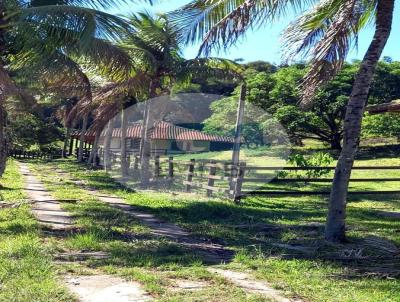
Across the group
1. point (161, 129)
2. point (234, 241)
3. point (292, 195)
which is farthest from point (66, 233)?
point (161, 129)

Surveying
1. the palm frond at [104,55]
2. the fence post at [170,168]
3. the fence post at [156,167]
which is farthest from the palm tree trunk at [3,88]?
the fence post at [156,167]

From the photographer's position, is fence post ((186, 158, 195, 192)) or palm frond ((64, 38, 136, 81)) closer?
palm frond ((64, 38, 136, 81))

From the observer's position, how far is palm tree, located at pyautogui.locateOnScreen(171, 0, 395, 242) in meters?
8.33

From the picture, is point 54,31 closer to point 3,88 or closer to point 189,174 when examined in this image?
point 3,88

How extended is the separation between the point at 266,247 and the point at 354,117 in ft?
8.13

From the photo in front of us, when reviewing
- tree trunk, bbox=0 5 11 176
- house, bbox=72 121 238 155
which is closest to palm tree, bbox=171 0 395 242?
tree trunk, bbox=0 5 11 176

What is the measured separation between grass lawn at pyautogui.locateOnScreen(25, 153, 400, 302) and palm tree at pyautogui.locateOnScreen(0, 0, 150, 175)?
3.12m

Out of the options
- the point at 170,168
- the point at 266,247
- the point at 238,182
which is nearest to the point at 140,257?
the point at 266,247

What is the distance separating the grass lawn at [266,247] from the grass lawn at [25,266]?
2.23ft

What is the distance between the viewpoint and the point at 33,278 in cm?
550

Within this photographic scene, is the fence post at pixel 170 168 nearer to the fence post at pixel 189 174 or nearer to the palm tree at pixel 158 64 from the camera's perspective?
Answer: the palm tree at pixel 158 64

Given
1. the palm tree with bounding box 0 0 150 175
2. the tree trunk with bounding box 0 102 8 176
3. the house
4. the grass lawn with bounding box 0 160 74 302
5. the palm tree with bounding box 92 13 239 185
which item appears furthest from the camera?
the house

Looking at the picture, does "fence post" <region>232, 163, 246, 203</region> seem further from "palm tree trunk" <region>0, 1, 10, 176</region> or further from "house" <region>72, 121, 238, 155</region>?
"house" <region>72, 121, 238, 155</region>

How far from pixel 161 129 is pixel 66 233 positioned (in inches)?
893
